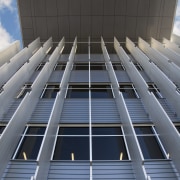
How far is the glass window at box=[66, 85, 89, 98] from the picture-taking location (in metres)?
17.6

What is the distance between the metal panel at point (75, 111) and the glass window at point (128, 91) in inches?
119

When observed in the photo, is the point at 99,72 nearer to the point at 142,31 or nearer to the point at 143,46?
the point at 143,46

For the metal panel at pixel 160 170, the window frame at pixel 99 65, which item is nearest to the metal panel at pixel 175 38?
the window frame at pixel 99 65

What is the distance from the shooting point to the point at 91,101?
16.2 metres

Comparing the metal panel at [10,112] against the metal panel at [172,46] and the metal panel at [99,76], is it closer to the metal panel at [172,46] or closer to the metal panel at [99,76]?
the metal panel at [99,76]

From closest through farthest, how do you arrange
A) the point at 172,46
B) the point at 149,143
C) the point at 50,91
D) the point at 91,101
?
Answer: the point at 149,143 → the point at 91,101 → the point at 50,91 → the point at 172,46

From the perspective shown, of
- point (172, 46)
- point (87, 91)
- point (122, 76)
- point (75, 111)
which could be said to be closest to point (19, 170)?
point (75, 111)

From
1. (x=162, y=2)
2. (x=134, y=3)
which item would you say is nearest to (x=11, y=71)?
(x=134, y=3)

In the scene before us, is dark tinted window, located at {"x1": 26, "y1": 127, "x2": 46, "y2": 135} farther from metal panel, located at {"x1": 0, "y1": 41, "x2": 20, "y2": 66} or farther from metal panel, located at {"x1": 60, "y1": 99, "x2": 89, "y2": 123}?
metal panel, located at {"x1": 0, "y1": 41, "x2": 20, "y2": 66}

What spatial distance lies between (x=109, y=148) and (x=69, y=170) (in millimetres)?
2433

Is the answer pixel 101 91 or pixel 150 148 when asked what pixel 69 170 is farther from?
pixel 101 91

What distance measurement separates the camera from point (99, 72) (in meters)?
21.5

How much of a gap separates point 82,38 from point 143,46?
22.4 ft

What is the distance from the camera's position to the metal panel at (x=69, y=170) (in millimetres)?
10453
